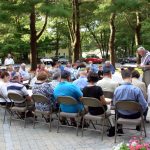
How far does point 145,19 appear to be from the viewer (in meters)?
32.4

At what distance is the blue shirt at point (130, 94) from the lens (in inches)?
305

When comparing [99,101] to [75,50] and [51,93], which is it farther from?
[75,50]

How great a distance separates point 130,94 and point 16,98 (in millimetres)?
3072

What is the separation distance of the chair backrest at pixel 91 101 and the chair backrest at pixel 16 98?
6.37 ft

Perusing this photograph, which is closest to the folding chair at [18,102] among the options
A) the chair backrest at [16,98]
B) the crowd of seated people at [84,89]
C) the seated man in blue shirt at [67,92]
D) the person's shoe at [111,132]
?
the chair backrest at [16,98]

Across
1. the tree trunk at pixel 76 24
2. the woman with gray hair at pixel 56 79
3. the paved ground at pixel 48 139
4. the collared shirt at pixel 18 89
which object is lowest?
the paved ground at pixel 48 139

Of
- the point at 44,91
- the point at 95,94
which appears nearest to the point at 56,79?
the point at 44,91

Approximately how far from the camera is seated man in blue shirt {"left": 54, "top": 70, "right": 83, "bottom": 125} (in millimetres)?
8617

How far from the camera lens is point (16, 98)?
948 cm

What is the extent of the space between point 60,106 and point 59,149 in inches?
64.0

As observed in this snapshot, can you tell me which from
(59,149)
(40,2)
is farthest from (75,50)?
(59,149)

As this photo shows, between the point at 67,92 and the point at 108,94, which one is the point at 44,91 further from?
the point at 108,94

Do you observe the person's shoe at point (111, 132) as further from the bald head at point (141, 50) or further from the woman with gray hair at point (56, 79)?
the bald head at point (141, 50)

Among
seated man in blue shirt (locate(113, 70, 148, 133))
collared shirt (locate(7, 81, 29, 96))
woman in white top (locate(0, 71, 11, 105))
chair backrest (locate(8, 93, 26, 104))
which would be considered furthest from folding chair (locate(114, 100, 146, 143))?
woman in white top (locate(0, 71, 11, 105))
